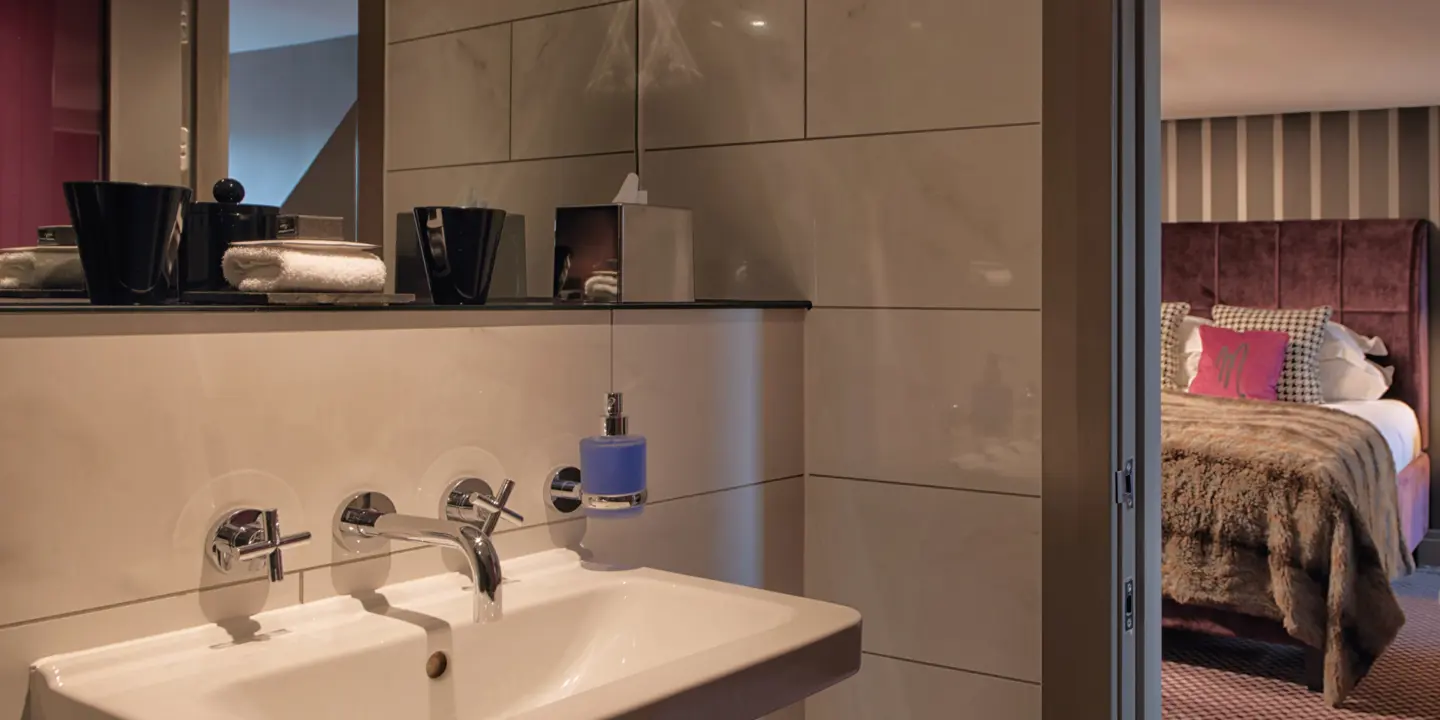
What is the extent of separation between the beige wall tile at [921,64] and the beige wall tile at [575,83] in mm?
371

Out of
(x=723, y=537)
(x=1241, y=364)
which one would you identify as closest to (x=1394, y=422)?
(x=1241, y=364)

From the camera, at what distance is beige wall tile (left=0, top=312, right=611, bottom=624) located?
1037mm

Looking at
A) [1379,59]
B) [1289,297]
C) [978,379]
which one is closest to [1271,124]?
[1289,297]

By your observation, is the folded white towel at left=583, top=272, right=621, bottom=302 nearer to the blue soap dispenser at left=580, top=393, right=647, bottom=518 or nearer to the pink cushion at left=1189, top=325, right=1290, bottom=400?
the blue soap dispenser at left=580, top=393, right=647, bottom=518

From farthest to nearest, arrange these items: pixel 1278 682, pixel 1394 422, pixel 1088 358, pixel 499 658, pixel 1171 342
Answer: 1. pixel 1171 342
2. pixel 1394 422
3. pixel 1278 682
4. pixel 1088 358
5. pixel 499 658

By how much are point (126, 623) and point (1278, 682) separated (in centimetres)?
373

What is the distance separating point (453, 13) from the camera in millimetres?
1796

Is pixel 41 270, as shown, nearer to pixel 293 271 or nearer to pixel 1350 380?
pixel 293 271

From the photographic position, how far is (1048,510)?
1.73m

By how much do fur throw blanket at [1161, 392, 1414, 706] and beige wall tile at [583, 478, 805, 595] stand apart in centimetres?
220

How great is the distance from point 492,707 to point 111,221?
64 cm

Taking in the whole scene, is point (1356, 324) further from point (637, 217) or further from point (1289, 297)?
point (637, 217)

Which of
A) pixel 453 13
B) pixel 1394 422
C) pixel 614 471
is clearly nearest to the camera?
pixel 614 471

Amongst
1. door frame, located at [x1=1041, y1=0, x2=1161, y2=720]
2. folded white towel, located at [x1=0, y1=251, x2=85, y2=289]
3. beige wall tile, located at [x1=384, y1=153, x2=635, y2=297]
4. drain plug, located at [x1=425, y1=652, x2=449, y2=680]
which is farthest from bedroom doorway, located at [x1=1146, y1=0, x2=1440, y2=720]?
folded white towel, located at [x1=0, y1=251, x2=85, y2=289]
